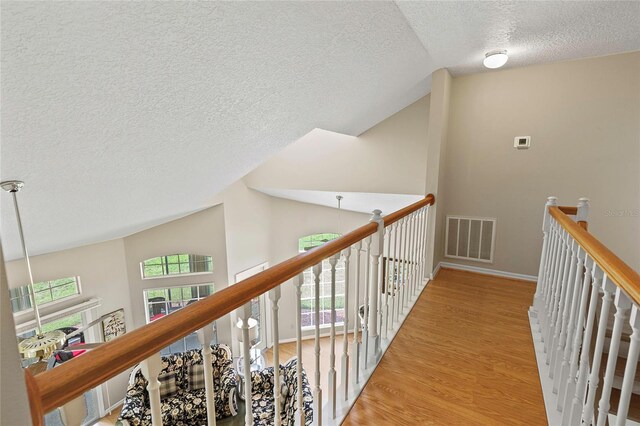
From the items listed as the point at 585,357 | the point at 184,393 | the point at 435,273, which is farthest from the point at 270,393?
the point at 585,357

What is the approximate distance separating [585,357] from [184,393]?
477 centimetres

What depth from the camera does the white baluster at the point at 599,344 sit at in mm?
1062

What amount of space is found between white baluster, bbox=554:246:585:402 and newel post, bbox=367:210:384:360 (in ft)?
3.02

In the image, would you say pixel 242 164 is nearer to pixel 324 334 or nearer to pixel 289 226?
pixel 289 226

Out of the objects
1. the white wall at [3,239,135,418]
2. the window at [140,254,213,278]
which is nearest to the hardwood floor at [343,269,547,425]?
the window at [140,254,213,278]

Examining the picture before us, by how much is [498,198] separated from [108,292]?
6.48 meters

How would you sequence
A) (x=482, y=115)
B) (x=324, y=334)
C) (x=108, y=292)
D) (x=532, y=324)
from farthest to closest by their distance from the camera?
(x=324, y=334), (x=108, y=292), (x=482, y=115), (x=532, y=324)

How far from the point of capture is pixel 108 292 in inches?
219

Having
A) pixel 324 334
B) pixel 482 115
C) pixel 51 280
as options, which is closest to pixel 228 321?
pixel 324 334

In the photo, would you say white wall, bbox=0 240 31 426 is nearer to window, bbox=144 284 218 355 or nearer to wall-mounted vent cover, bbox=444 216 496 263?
wall-mounted vent cover, bbox=444 216 496 263

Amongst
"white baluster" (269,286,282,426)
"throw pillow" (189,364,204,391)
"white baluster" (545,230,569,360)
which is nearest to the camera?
"white baluster" (269,286,282,426)

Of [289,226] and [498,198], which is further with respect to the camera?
[289,226]

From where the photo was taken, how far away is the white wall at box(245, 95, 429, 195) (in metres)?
4.06

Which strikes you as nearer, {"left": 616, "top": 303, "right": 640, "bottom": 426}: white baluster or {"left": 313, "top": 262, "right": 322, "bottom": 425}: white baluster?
{"left": 616, "top": 303, "right": 640, "bottom": 426}: white baluster
